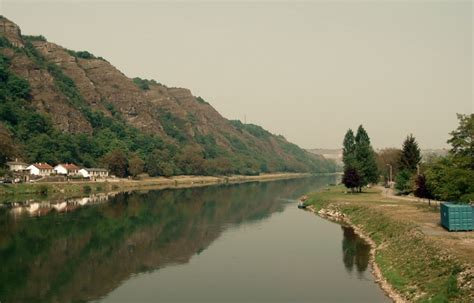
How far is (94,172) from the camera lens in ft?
480

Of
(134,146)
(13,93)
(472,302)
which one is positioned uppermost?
(13,93)

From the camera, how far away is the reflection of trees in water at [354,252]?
41.8m

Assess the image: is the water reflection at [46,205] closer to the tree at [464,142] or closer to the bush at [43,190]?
the bush at [43,190]

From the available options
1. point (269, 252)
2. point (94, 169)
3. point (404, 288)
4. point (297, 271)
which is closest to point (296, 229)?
point (269, 252)

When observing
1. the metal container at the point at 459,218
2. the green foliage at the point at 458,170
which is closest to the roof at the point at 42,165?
the green foliage at the point at 458,170

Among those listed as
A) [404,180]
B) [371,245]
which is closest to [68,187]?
[404,180]

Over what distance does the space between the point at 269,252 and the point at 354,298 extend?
17379mm

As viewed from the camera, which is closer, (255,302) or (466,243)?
(255,302)

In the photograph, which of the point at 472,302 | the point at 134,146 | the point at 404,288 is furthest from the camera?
the point at 134,146

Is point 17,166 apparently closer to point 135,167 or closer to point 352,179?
point 135,167

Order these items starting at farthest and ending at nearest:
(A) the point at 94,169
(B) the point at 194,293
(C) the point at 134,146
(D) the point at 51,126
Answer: (C) the point at 134,146
(D) the point at 51,126
(A) the point at 94,169
(B) the point at 194,293

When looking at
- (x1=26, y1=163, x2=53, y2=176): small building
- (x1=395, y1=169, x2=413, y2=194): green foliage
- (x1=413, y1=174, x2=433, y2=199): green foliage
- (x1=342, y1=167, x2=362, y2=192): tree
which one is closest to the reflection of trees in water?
(x1=413, y1=174, x2=433, y2=199): green foliage

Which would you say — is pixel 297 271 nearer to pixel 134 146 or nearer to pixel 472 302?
pixel 472 302

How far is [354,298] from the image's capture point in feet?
107
